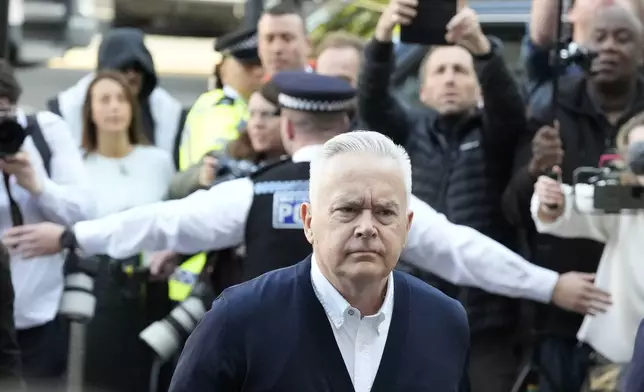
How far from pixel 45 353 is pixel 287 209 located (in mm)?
1400

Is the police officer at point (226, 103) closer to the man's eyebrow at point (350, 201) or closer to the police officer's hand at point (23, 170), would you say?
the police officer's hand at point (23, 170)

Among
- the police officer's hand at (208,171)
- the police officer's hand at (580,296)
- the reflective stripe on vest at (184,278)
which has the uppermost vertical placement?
the police officer's hand at (208,171)

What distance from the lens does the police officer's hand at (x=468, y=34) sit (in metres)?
5.37

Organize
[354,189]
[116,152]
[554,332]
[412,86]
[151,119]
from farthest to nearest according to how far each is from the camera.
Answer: [412,86] → [151,119] → [116,152] → [554,332] → [354,189]

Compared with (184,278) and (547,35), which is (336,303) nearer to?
(547,35)

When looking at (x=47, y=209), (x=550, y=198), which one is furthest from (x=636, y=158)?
(x=47, y=209)

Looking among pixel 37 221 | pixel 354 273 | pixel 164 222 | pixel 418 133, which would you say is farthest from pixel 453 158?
pixel 354 273

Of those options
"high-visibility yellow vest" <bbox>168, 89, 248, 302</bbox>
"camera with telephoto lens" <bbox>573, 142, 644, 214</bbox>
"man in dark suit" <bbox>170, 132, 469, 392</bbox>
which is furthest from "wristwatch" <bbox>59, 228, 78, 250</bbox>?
"man in dark suit" <bbox>170, 132, 469, 392</bbox>

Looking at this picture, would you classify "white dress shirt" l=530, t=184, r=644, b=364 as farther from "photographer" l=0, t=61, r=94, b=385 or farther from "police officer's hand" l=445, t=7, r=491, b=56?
"photographer" l=0, t=61, r=94, b=385

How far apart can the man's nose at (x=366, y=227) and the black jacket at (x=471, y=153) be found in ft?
8.06

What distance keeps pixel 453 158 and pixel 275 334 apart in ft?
8.83

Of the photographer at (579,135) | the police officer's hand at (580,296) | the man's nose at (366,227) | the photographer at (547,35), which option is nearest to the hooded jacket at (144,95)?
the photographer at (547,35)

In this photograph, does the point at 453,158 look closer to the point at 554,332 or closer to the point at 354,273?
the point at 554,332

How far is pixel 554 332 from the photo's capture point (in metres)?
5.31
